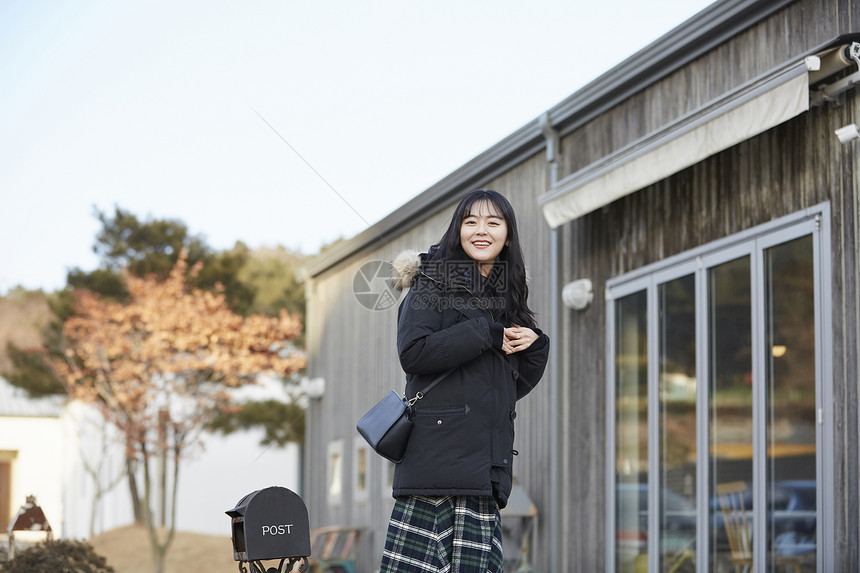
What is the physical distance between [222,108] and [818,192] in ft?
46.3

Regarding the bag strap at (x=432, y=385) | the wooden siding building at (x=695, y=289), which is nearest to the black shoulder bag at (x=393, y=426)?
the bag strap at (x=432, y=385)

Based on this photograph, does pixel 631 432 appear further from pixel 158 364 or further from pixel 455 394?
pixel 158 364

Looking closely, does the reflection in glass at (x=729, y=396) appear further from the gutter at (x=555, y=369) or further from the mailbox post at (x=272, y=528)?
the mailbox post at (x=272, y=528)

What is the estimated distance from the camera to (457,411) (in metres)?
2.12

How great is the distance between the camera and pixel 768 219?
4.45 m

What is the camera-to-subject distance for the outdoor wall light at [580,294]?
595 centimetres

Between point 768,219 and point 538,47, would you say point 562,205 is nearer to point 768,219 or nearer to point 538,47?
point 768,219

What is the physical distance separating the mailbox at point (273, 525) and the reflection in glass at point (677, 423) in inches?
116

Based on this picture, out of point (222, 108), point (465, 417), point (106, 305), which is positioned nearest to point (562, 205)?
point (465, 417)

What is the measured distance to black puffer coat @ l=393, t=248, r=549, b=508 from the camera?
82.2 inches

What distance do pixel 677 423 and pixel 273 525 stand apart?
3124 mm

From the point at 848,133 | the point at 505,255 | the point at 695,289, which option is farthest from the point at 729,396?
the point at 505,255

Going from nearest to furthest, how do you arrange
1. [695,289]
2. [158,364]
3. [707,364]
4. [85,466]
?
[707,364], [695,289], [158,364], [85,466]

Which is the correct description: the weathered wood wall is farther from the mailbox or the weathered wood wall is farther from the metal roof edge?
the mailbox
